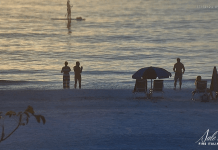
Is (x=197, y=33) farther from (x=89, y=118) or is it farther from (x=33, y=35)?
(x=89, y=118)

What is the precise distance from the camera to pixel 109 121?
13.0m

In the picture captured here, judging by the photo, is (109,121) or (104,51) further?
(104,51)

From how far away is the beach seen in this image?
428 inches

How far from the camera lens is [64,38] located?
63438 millimetres

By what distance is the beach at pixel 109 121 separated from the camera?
10.9m

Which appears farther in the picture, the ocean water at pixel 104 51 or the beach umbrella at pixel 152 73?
the ocean water at pixel 104 51
